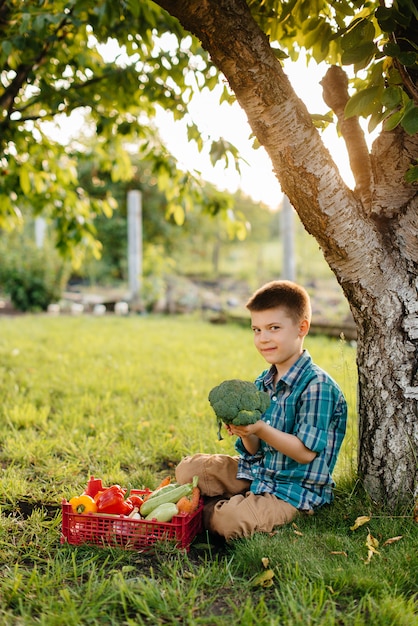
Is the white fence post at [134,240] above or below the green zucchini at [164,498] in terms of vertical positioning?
above

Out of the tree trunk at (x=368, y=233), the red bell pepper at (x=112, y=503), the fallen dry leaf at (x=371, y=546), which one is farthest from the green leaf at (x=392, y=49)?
the red bell pepper at (x=112, y=503)

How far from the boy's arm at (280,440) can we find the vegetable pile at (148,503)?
0.35 meters

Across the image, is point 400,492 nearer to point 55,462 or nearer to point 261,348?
point 261,348

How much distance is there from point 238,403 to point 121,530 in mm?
717

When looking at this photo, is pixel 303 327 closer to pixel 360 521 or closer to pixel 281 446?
pixel 281 446

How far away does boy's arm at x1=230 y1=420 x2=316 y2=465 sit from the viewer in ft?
8.38

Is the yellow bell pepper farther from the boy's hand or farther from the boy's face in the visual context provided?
the boy's face

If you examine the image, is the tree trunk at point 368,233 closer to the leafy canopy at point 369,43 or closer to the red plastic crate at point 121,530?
the leafy canopy at point 369,43

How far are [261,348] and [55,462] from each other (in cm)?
152

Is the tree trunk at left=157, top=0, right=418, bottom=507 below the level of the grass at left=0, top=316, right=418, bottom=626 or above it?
above

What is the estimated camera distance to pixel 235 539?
2613 millimetres

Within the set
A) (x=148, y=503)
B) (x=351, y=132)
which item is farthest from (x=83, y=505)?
(x=351, y=132)

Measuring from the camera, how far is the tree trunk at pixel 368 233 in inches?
102

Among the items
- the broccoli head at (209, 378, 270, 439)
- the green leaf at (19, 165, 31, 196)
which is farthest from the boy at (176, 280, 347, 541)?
the green leaf at (19, 165, 31, 196)
